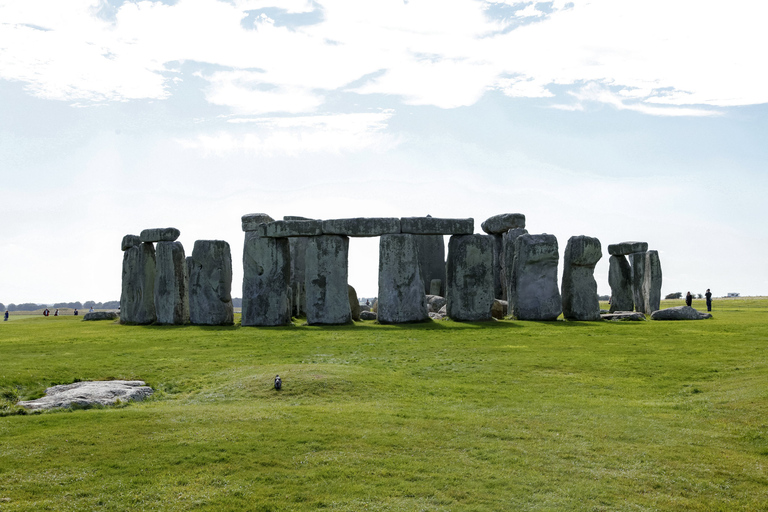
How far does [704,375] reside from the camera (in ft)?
48.6

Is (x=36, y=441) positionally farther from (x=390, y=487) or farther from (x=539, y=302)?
(x=539, y=302)

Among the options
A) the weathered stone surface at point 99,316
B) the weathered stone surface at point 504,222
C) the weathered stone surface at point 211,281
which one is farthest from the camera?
the weathered stone surface at point 99,316

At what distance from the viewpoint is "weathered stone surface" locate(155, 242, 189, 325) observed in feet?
90.8

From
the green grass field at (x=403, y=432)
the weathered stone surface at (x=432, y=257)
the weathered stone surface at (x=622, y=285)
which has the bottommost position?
the green grass field at (x=403, y=432)

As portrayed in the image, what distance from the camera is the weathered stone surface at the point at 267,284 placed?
1030 inches

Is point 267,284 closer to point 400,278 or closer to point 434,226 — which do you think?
point 400,278

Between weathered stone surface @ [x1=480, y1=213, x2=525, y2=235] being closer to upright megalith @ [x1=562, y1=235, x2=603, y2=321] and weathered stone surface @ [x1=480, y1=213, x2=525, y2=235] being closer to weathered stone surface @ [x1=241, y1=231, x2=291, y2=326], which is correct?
upright megalith @ [x1=562, y1=235, x2=603, y2=321]

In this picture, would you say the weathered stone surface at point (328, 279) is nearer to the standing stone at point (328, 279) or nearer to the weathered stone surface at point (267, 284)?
the standing stone at point (328, 279)

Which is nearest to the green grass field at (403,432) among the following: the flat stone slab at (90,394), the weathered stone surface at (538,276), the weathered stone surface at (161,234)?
the flat stone slab at (90,394)

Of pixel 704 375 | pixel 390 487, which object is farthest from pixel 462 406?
pixel 704 375

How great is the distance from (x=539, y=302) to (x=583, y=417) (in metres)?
15.0

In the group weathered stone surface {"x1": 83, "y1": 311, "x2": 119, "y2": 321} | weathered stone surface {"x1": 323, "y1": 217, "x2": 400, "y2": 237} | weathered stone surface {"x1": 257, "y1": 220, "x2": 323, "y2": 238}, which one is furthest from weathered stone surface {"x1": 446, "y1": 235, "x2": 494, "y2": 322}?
weathered stone surface {"x1": 83, "y1": 311, "x2": 119, "y2": 321}

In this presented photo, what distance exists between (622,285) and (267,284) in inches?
630

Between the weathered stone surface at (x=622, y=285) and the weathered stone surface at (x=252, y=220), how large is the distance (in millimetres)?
15641
